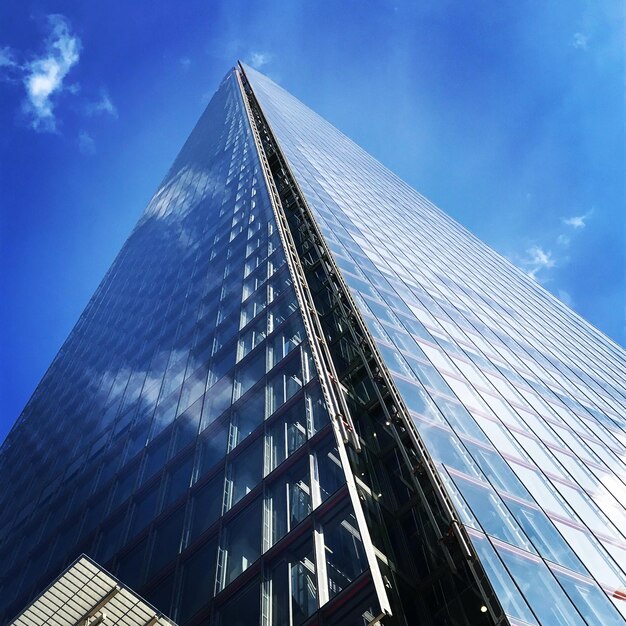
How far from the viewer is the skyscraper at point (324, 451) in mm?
14305

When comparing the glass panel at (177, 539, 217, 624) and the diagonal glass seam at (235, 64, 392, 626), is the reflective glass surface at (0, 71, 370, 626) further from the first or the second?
the diagonal glass seam at (235, 64, 392, 626)

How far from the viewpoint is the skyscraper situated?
563 inches

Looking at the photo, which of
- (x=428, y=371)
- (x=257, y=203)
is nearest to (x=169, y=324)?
(x=257, y=203)

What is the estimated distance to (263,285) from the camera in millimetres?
29094

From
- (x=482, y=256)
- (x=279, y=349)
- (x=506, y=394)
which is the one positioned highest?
(x=482, y=256)

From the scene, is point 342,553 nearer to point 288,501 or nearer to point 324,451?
point 288,501

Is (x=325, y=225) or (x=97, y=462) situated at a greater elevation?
(x=325, y=225)

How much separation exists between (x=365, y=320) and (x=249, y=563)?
11.9 meters

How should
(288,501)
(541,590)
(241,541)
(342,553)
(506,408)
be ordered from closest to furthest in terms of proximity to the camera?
(342,553) → (541,590) → (288,501) → (241,541) → (506,408)

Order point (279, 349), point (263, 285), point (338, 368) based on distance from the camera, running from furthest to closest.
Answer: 1. point (263, 285)
2. point (338, 368)
3. point (279, 349)

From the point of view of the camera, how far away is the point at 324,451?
16.3 metres

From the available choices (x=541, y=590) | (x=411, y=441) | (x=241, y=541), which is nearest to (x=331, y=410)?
(x=411, y=441)

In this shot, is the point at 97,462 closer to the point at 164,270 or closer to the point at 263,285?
the point at 263,285

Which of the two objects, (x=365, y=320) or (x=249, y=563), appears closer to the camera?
(x=249, y=563)
